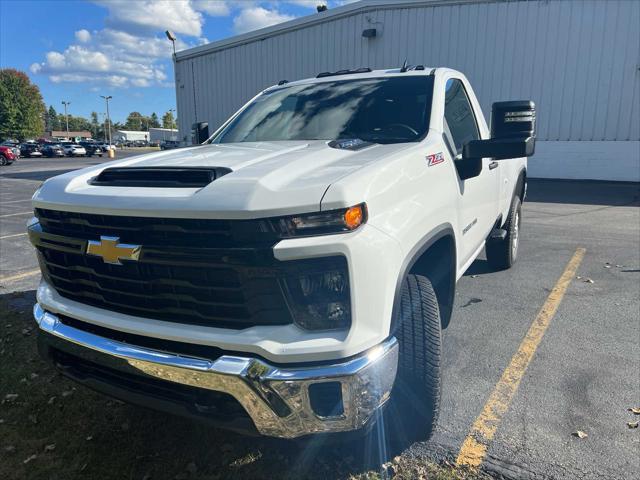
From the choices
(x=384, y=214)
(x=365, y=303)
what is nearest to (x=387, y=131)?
(x=384, y=214)

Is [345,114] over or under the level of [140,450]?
over

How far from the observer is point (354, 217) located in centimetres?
186

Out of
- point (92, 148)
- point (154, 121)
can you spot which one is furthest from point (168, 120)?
point (92, 148)

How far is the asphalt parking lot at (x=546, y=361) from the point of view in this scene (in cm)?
248

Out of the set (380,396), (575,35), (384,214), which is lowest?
(380,396)

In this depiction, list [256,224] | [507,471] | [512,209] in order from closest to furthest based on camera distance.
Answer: [256,224] < [507,471] < [512,209]

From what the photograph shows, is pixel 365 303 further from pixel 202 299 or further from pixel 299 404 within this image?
pixel 202 299

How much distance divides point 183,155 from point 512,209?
3784 millimetres

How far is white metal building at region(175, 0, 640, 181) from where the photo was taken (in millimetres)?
14594

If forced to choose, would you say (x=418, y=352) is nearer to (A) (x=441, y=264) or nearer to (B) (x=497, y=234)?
(A) (x=441, y=264)

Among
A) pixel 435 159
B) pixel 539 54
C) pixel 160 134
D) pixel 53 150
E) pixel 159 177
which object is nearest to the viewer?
pixel 159 177

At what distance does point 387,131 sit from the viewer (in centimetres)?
308

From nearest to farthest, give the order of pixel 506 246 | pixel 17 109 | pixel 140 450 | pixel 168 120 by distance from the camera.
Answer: pixel 140 450, pixel 506 246, pixel 17 109, pixel 168 120

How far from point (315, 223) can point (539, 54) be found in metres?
16.1
